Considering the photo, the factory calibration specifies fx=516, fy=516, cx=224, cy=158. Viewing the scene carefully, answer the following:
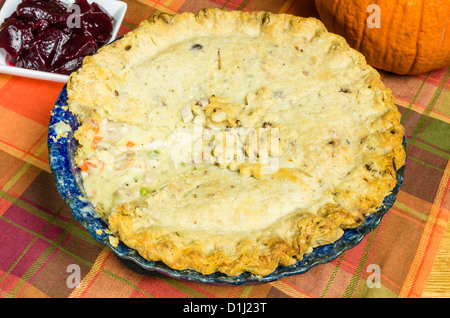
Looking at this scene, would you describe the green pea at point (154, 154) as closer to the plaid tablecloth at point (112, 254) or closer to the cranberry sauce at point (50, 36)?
the plaid tablecloth at point (112, 254)

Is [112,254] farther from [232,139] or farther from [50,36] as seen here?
[50,36]

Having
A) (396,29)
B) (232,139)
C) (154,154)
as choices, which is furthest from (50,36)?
(396,29)

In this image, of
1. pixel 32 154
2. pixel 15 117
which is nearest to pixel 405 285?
pixel 32 154

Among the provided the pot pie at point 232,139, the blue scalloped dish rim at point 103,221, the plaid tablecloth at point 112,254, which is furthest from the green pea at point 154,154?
the plaid tablecloth at point 112,254

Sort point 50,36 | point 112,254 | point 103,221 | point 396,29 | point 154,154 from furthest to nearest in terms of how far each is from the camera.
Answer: point 50,36, point 396,29, point 112,254, point 154,154, point 103,221

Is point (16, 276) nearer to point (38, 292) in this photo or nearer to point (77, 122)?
point (38, 292)
